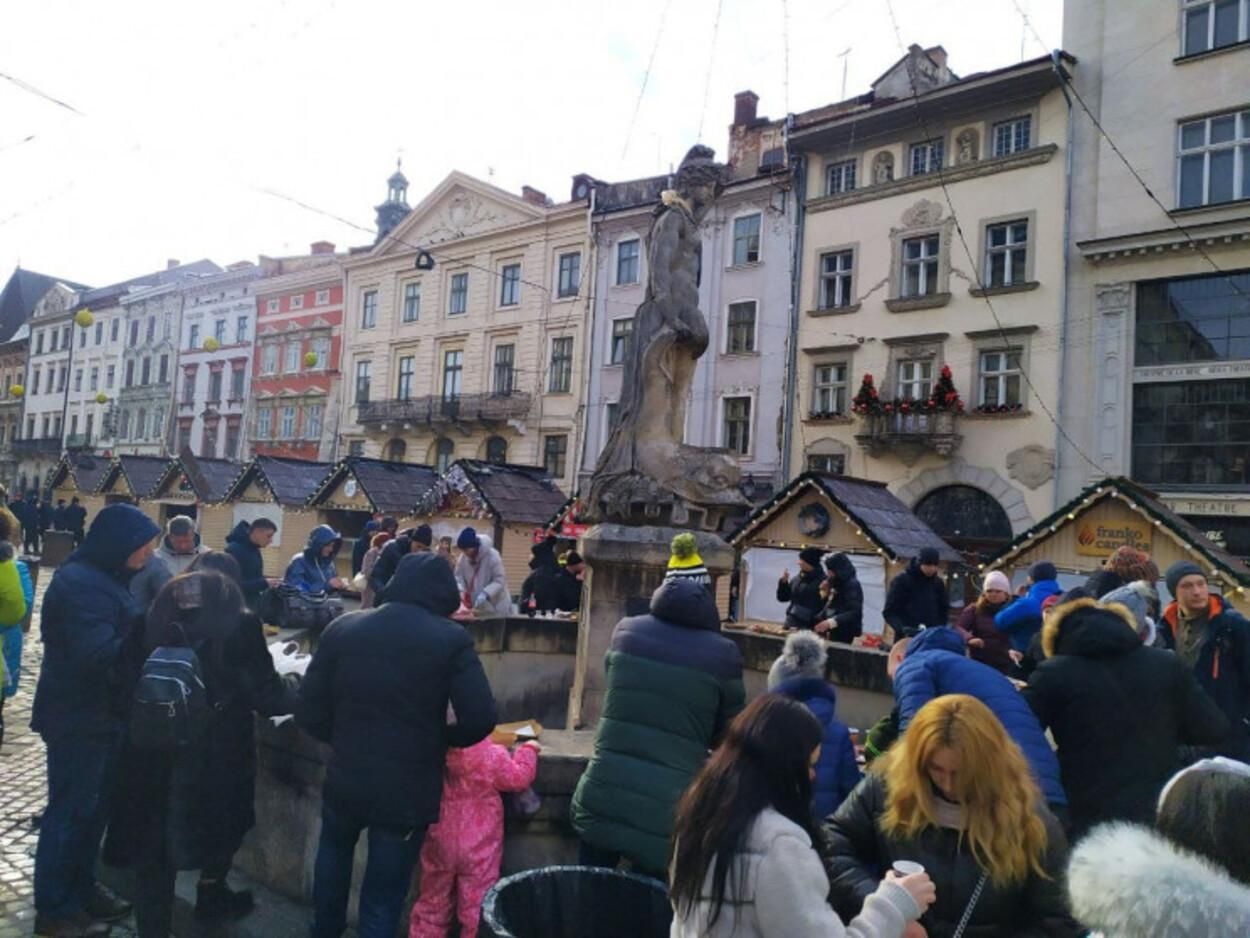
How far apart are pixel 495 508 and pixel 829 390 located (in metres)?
10.7

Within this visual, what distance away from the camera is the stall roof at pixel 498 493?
21.8 m

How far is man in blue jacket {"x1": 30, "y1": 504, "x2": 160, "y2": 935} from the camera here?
4441 mm

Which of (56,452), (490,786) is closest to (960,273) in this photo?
(490,786)

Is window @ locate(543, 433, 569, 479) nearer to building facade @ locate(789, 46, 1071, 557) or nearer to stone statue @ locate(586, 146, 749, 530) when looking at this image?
building facade @ locate(789, 46, 1071, 557)

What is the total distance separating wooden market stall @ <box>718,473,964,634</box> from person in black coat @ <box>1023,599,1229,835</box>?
11569 millimetres

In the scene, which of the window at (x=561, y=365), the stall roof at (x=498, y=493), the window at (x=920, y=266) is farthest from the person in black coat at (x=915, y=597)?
the window at (x=561, y=365)

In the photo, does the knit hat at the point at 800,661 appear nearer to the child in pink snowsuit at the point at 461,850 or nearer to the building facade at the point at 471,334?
the child in pink snowsuit at the point at 461,850

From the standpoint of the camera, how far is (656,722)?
377 centimetres

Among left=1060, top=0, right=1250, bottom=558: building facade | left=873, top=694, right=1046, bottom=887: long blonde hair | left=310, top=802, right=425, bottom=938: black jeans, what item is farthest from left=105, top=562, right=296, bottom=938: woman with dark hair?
left=1060, top=0, right=1250, bottom=558: building facade

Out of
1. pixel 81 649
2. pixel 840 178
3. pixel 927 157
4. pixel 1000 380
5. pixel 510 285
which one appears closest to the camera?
pixel 81 649

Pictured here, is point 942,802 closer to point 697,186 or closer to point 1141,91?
point 697,186

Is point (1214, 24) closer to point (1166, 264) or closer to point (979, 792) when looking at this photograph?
point (1166, 264)

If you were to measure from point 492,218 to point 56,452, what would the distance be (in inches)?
1538

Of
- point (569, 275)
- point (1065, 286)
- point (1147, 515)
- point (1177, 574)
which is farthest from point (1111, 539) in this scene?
point (569, 275)
